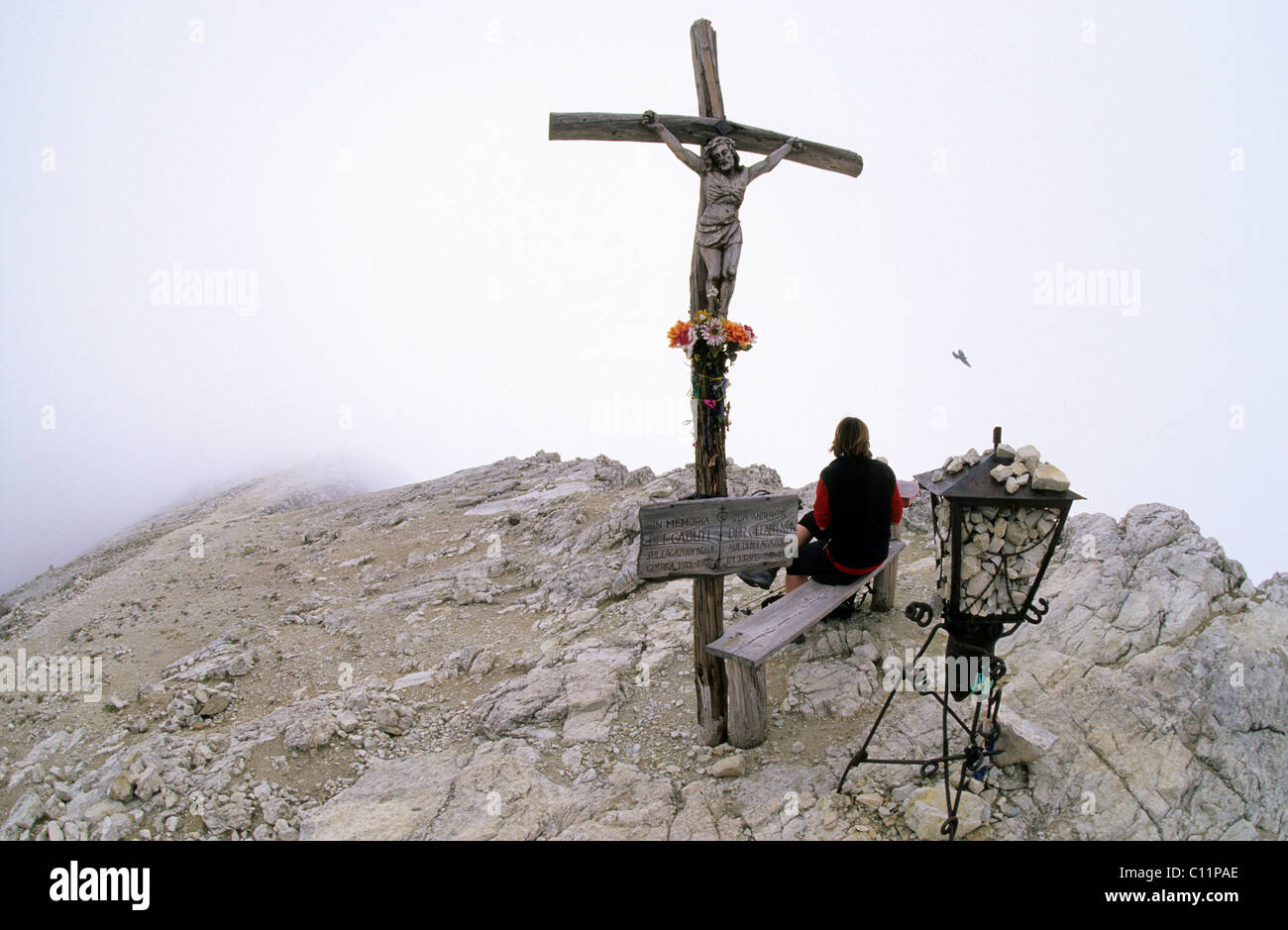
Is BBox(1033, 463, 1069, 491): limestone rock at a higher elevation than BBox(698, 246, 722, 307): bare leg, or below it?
below

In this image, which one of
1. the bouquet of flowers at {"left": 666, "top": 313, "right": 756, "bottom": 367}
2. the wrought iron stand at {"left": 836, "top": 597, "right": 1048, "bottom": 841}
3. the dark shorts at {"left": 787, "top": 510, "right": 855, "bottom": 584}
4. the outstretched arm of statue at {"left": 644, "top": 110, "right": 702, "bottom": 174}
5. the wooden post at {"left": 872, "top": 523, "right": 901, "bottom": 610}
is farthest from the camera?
the wooden post at {"left": 872, "top": 523, "right": 901, "bottom": 610}

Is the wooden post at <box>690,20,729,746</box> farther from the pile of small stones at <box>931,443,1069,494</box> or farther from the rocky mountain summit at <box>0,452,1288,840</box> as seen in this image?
the pile of small stones at <box>931,443,1069,494</box>

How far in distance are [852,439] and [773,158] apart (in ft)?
8.40

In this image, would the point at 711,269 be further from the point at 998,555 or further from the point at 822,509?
the point at 998,555

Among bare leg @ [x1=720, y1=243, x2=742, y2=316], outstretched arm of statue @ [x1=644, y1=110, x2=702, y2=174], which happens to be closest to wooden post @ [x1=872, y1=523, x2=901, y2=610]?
bare leg @ [x1=720, y1=243, x2=742, y2=316]

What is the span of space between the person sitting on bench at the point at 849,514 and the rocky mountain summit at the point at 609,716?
104 cm

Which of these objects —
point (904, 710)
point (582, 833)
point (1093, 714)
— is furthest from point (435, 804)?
point (1093, 714)

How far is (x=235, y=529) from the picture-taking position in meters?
14.2

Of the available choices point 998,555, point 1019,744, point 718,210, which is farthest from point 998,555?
point 718,210

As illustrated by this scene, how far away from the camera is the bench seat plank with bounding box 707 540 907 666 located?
4.38 metres

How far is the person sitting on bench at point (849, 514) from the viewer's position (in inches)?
203

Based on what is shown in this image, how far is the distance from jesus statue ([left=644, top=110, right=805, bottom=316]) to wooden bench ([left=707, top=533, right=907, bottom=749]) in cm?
254

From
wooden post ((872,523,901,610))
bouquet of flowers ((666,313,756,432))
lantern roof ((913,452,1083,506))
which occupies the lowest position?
wooden post ((872,523,901,610))
